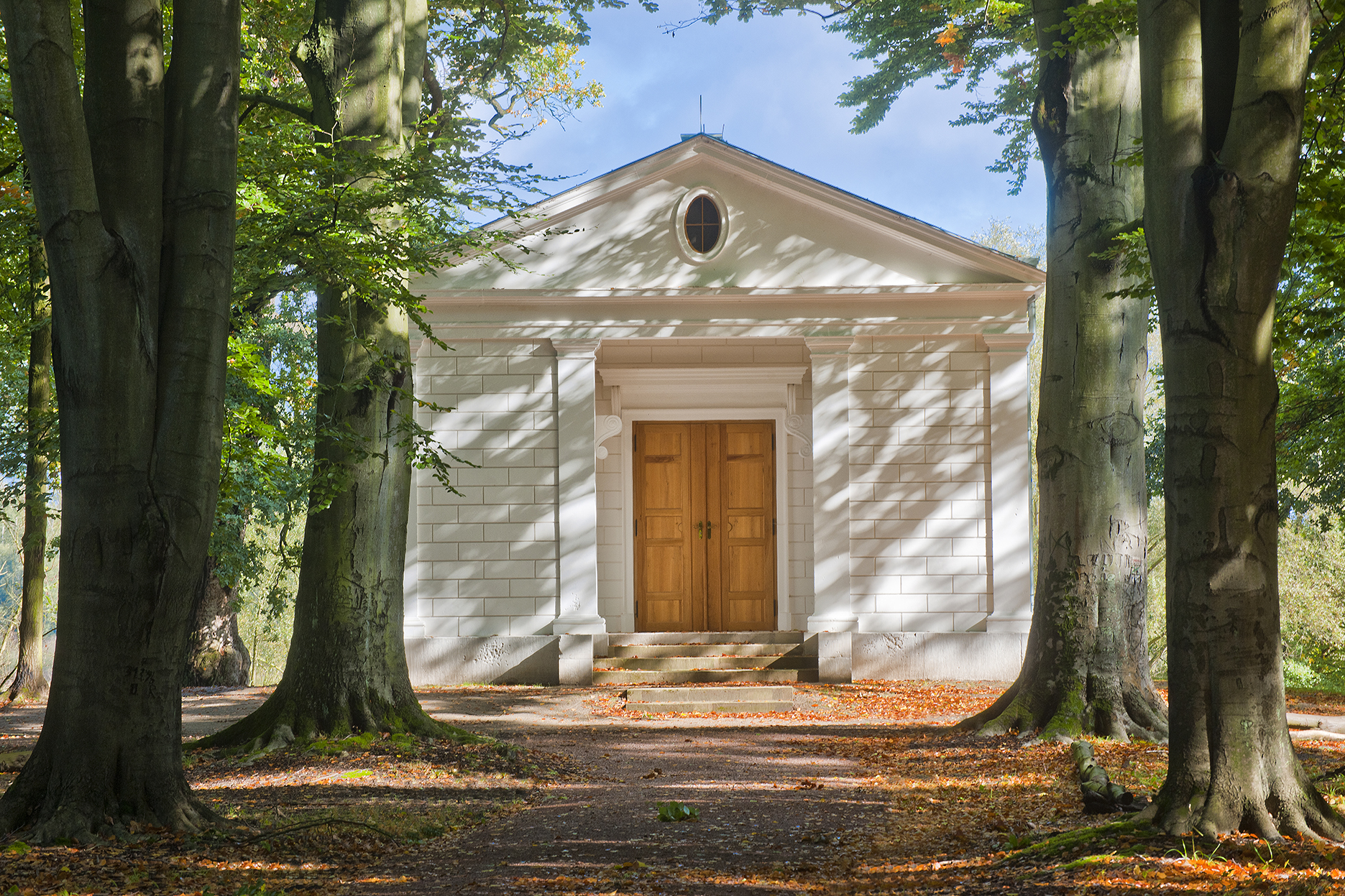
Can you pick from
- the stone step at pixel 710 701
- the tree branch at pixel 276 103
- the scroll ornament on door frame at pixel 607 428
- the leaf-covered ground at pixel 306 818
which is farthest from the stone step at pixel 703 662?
the tree branch at pixel 276 103

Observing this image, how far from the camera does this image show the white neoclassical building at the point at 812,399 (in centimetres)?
1312

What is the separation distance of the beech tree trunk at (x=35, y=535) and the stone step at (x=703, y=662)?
21.4 feet

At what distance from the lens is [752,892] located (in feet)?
14.0

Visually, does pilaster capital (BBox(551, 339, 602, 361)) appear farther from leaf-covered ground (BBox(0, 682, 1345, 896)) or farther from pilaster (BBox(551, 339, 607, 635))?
leaf-covered ground (BBox(0, 682, 1345, 896))

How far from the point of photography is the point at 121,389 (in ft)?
14.9

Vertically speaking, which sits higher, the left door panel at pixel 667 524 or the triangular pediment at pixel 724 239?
the triangular pediment at pixel 724 239

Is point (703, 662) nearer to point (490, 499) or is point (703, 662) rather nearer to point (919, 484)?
point (490, 499)

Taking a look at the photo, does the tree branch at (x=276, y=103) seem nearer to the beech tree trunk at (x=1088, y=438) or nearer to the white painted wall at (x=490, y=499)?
the white painted wall at (x=490, y=499)

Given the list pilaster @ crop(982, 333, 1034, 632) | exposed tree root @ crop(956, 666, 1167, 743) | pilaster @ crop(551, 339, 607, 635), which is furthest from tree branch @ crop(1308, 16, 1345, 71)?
pilaster @ crop(551, 339, 607, 635)

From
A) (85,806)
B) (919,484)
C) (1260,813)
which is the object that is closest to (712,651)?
(919,484)

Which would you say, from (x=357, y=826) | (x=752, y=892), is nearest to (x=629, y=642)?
(x=357, y=826)

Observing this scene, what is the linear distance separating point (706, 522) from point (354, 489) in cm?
730

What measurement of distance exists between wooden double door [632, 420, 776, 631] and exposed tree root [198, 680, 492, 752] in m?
6.77

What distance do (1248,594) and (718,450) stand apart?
10.6m
